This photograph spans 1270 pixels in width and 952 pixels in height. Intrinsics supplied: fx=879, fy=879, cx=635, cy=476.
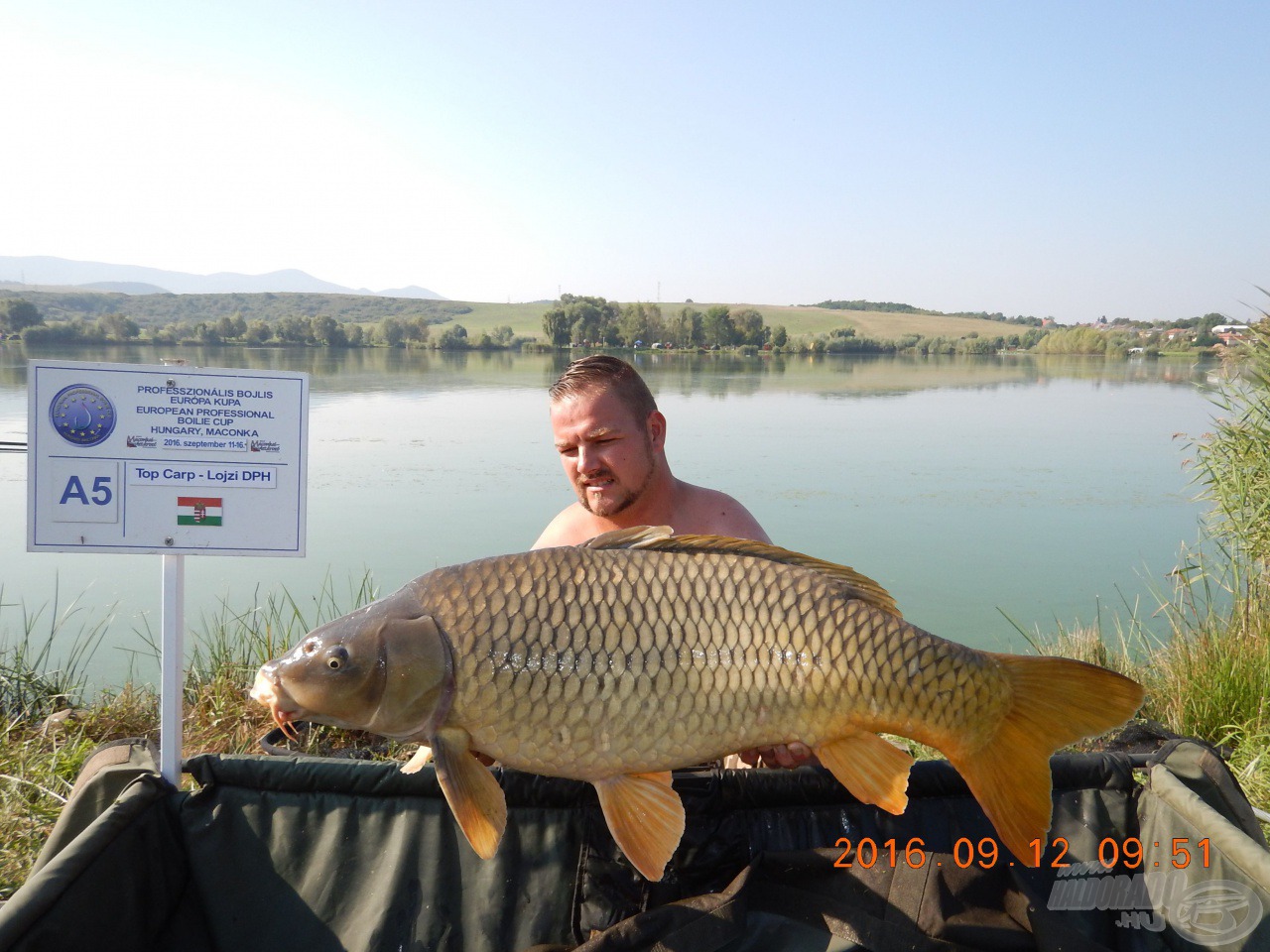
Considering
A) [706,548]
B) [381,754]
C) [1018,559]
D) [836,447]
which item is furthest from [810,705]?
[836,447]

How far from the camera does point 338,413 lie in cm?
1458

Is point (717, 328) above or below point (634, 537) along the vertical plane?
above

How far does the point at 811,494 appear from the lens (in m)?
8.73

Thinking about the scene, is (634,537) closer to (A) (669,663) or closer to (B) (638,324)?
(A) (669,663)

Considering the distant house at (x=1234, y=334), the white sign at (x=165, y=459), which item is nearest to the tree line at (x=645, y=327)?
the distant house at (x=1234, y=334)

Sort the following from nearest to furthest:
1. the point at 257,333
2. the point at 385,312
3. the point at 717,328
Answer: the point at 257,333 < the point at 717,328 < the point at 385,312

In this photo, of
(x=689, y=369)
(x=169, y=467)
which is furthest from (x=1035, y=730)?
(x=689, y=369)

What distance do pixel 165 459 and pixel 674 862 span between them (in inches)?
45.5

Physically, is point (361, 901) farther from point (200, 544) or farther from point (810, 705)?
point (810, 705)

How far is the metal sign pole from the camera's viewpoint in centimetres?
157

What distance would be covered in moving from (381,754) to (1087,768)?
158cm

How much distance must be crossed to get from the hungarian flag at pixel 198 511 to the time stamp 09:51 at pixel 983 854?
127cm

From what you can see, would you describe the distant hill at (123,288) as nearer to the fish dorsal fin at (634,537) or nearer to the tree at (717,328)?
the tree at (717,328)

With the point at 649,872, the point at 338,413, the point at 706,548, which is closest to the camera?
the point at 649,872
